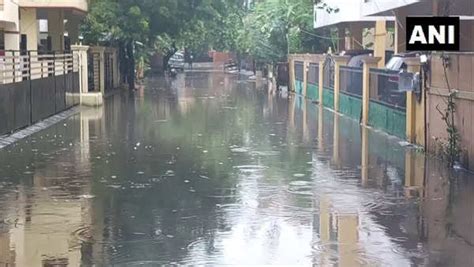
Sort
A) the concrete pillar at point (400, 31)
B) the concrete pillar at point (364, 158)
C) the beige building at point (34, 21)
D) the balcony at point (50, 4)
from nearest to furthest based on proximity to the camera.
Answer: the concrete pillar at point (364, 158), the concrete pillar at point (400, 31), the beige building at point (34, 21), the balcony at point (50, 4)

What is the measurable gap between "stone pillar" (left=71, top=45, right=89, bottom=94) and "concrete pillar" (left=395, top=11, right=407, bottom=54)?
40.4 ft

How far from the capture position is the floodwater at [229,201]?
896 centimetres

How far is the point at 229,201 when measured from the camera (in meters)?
12.0

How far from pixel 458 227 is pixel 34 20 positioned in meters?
Answer: 28.7

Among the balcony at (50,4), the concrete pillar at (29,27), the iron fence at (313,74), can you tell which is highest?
the balcony at (50,4)

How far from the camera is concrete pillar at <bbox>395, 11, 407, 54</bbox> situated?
28.9 meters

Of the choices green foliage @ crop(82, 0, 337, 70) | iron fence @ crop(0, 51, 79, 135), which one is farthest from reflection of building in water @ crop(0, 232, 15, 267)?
green foliage @ crop(82, 0, 337, 70)

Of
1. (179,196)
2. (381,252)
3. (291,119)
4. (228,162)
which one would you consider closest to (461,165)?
(228,162)

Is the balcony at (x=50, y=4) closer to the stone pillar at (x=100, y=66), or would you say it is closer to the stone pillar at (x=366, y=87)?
the stone pillar at (x=100, y=66)

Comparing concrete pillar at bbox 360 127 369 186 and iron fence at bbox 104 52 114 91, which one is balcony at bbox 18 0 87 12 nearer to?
iron fence at bbox 104 52 114 91

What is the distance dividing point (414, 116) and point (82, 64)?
62.9ft

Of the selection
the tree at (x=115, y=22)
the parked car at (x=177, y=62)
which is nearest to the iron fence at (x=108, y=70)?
the tree at (x=115, y=22)

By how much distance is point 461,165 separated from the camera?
14.9 m

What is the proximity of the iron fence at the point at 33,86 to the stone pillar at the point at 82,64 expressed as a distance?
4.43 feet
